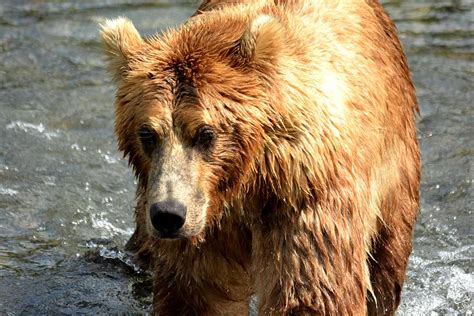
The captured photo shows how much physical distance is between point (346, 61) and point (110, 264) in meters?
2.53

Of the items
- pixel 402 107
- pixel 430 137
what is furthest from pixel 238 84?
pixel 430 137

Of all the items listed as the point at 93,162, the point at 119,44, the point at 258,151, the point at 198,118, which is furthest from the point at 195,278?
the point at 93,162

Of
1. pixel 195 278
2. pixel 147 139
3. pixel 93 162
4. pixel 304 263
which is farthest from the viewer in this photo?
pixel 93 162

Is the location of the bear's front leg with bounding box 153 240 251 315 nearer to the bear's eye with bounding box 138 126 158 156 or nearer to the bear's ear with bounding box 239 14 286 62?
the bear's eye with bounding box 138 126 158 156

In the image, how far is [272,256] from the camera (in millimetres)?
5234

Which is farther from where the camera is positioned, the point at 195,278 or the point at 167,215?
the point at 195,278

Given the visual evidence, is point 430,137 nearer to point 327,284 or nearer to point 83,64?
point 83,64

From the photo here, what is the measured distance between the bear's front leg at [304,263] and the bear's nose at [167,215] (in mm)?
642

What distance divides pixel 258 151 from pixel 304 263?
594 mm

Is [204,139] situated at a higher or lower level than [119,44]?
lower

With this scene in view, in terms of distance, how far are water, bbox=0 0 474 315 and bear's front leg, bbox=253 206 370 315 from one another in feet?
5.70

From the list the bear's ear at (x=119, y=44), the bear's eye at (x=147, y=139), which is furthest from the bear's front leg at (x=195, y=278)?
the bear's ear at (x=119, y=44)

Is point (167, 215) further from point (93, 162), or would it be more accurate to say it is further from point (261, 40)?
point (93, 162)

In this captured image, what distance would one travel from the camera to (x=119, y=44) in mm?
5234
